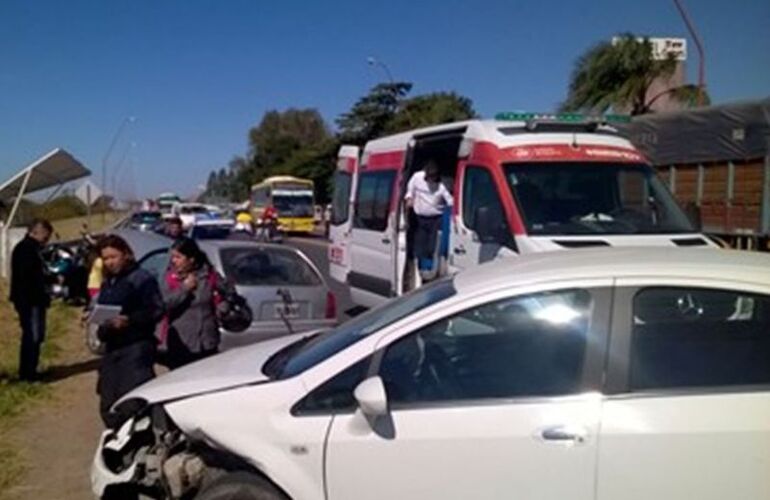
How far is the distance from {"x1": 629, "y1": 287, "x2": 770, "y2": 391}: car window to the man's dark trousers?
7183 mm

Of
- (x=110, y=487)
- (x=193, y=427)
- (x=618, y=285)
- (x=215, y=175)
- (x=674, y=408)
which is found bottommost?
(x=215, y=175)

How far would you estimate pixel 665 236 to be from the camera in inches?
286

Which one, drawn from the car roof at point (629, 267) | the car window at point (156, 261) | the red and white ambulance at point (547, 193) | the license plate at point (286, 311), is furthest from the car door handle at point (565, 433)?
the car window at point (156, 261)

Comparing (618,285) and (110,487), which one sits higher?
(618,285)

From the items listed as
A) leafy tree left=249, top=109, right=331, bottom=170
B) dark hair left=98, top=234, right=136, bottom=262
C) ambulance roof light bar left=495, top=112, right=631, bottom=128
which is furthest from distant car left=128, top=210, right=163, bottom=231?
leafy tree left=249, top=109, right=331, bottom=170

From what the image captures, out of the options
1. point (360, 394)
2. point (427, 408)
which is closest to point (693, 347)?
point (427, 408)

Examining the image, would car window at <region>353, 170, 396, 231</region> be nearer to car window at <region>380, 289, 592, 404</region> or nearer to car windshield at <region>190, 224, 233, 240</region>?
car windshield at <region>190, 224, 233, 240</region>

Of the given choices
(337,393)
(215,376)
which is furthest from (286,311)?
(337,393)

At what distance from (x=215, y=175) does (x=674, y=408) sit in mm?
160732

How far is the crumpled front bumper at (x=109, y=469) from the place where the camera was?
396 cm

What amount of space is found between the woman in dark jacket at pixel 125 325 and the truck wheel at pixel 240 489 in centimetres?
193

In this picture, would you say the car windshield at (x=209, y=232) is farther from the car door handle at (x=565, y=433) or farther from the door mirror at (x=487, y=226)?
the car door handle at (x=565, y=433)

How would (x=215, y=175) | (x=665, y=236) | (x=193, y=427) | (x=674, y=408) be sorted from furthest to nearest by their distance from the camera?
(x=215, y=175), (x=665, y=236), (x=193, y=427), (x=674, y=408)

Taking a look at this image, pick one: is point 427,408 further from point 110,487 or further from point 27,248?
point 27,248
